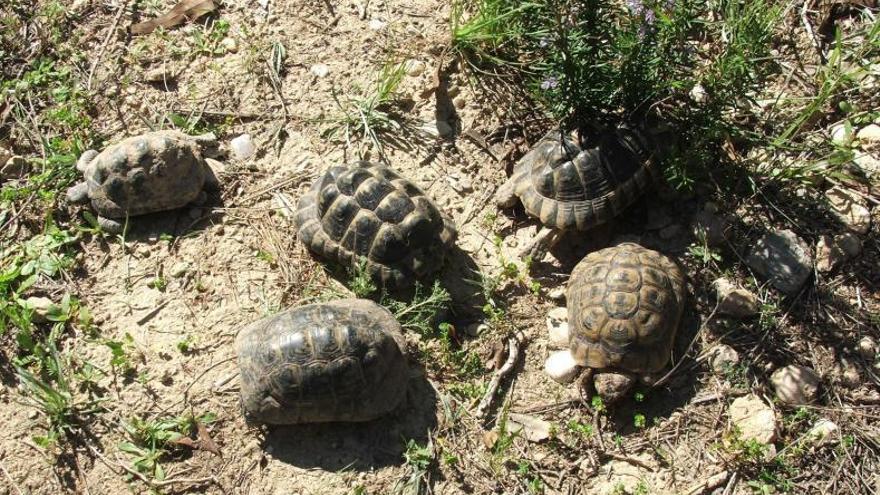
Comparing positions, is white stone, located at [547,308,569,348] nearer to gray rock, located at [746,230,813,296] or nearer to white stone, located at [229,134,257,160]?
gray rock, located at [746,230,813,296]

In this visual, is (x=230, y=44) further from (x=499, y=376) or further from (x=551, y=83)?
(x=499, y=376)

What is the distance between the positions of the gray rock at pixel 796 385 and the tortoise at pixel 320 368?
7.43 ft

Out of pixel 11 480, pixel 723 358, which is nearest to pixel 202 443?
pixel 11 480

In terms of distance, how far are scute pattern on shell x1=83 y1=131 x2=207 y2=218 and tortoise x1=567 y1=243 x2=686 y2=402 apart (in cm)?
272

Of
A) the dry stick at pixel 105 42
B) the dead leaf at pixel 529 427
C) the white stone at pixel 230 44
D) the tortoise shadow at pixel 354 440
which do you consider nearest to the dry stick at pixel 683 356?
the dead leaf at pixel 529 427

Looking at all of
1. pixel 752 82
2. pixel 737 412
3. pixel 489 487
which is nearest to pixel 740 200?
pixel 752 82

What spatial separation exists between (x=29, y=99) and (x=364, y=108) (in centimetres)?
254

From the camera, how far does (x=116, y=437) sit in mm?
4836

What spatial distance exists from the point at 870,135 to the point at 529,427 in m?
3.04

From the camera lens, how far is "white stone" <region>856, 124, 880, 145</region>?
211 inches

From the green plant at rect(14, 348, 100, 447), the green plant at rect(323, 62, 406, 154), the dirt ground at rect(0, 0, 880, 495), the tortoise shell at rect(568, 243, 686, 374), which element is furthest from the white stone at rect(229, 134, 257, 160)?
the tortoise shell at rect(568, 243, 686, 374)

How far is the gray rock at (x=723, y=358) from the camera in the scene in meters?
4.89

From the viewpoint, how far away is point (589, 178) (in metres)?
5.21

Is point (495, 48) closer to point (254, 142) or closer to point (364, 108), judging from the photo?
point (364, 108)
